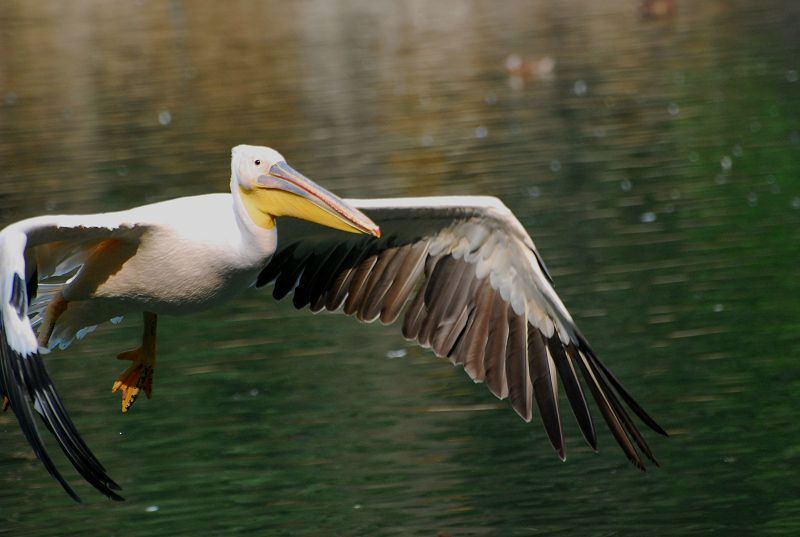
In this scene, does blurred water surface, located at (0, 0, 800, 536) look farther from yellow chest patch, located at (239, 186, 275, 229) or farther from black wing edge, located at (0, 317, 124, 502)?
black wing edge, located at (0, 317, 124, 502)

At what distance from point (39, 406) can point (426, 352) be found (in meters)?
4.80

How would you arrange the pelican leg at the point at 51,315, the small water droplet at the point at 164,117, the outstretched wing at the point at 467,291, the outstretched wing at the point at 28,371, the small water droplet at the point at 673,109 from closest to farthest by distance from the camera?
the outstretched wing at the point at 28,371, the outstretched wing at the point at 467,291, the pelican leg at the point at 51,315, the small water droplet at the point at 673,109, the small water droplet at the point at 164,117

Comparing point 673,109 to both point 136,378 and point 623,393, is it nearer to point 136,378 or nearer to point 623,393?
point 136,378

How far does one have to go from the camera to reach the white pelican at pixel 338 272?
6.36 meters

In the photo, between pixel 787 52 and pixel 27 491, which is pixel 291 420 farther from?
pixel 787 52

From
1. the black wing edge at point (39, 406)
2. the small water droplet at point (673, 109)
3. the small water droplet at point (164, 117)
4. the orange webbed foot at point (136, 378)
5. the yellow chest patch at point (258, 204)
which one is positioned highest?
the yellow chest patch at point (258, 204)

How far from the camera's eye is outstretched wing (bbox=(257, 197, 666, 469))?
666 cm

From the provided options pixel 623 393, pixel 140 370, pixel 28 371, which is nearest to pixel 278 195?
pixel 140 370

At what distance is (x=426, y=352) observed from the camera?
9969 millimetres

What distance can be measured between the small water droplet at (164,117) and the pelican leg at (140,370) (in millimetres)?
12814

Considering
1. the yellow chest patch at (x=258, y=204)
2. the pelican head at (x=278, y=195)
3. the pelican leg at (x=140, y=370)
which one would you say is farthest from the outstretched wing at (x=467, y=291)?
the pelican leg at (x=140, y=370)

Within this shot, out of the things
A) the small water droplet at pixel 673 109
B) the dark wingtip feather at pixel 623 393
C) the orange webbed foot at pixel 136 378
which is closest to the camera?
the dark wingtip feather at pixel 623 393

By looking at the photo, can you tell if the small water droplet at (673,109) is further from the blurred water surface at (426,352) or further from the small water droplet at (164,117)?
the small water droplet at (164,117)

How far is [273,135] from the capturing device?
18.1 metres
